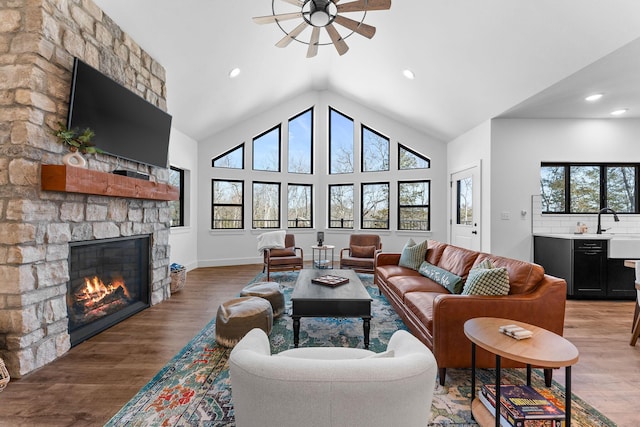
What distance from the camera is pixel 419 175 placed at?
23.4ft

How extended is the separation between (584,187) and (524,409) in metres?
4.91

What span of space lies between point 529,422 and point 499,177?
13.4 ft

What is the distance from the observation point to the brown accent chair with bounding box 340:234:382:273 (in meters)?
5.54

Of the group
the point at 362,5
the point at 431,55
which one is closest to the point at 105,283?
the point at 362,5

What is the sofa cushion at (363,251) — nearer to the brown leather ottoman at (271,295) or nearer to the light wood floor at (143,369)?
the brown leather ottoman at (271,295)

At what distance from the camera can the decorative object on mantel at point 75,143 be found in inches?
100

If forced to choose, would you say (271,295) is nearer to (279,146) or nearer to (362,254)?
(362,254)

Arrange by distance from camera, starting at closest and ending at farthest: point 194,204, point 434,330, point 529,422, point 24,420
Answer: point 529,422, point 24,420, point 434,330, point 194,204

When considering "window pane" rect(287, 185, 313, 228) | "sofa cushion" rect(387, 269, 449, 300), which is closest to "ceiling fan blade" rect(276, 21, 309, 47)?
"sofa cushion" rect(387, 269, 449, 300)

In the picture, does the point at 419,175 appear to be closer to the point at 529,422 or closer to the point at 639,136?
the point at 639,136

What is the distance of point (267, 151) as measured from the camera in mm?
7641

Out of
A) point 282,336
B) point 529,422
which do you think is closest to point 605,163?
point 529,422

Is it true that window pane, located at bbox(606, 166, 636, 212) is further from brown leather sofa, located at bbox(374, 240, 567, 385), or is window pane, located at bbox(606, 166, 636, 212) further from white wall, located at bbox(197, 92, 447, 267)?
brown leather sofa, located at bbox(374, 240, 567, 385)

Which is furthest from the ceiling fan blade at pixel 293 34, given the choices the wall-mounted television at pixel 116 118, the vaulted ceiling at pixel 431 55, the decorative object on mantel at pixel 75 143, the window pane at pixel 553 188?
the window pane at pixel 553 188
